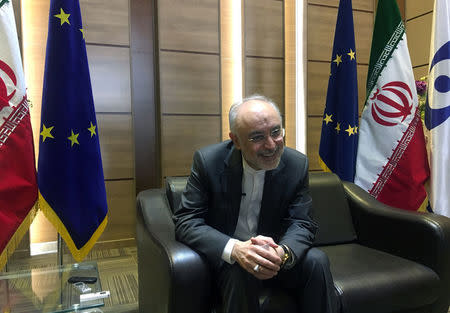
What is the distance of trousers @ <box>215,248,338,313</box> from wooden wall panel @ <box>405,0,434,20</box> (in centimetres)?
381

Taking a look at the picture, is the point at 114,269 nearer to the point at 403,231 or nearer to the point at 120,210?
the point at 120,210

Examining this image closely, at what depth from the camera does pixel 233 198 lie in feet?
5.46

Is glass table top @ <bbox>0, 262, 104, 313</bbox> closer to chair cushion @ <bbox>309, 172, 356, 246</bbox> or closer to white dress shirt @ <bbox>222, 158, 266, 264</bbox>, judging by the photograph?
white dress shirt @ <bbox>222, 158, 266, 264</bbox>

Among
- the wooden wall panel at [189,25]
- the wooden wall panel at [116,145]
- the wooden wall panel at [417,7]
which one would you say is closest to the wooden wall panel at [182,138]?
the wooden wall panel at [116,145]

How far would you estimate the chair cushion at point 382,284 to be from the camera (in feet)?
5.15

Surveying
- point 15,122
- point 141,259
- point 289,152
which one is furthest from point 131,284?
point 289,152

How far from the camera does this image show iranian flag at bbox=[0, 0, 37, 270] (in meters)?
1.97

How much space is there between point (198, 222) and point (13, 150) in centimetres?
119

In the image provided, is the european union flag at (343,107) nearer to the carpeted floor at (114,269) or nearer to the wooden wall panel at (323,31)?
the wooden wall panel at (323,31)

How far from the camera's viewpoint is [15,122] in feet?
6.64

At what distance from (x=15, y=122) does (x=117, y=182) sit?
5.19 feet

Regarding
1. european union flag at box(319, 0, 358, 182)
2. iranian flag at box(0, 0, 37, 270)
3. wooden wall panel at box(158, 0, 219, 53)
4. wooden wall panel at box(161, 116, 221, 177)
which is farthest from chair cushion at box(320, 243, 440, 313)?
wooden wall panel at box(158, 0, 219, 53)

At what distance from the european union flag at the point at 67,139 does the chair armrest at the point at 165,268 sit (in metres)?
0.49

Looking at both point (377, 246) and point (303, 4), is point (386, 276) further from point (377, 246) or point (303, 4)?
point (303, 4)
